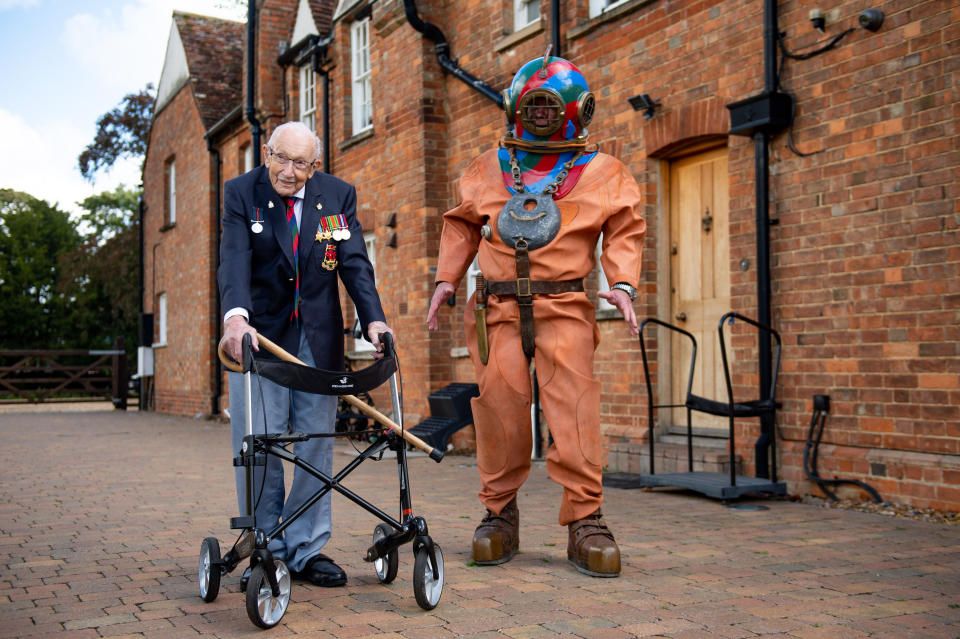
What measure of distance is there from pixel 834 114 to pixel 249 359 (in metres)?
4.95

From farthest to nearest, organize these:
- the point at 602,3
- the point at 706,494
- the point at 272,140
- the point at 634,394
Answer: the point at 602,3 → the point at 634,394 → the point at 706,494 → the point at 272,140

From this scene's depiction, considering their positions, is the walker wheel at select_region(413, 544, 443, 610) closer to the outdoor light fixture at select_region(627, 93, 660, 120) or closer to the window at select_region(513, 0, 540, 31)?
the outdoor light fixture at select_region(627, 93, 660, 120)

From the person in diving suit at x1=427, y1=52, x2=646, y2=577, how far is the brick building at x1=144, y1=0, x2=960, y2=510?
8.68 feet

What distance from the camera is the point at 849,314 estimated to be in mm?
6918

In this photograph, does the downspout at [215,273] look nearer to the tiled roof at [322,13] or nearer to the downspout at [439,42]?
the tiled roof at [322,13]

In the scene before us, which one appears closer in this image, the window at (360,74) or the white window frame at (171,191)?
the window at (360,74)

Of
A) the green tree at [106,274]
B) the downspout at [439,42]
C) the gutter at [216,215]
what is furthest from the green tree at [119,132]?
the downspout at [439,42]

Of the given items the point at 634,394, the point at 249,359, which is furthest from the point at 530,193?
the point at 634,394

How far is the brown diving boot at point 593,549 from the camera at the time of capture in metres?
4.55

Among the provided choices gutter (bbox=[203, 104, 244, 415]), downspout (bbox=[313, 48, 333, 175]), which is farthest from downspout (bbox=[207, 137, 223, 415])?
A: downspout (bbox=[313, 48, 333, 175])

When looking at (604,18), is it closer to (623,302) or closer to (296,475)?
(623,302)

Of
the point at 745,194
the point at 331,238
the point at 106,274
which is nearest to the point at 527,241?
the point at 331,238

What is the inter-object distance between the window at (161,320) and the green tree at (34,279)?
58.5ft

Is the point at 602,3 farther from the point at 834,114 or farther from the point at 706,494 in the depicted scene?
the point at 706,494
